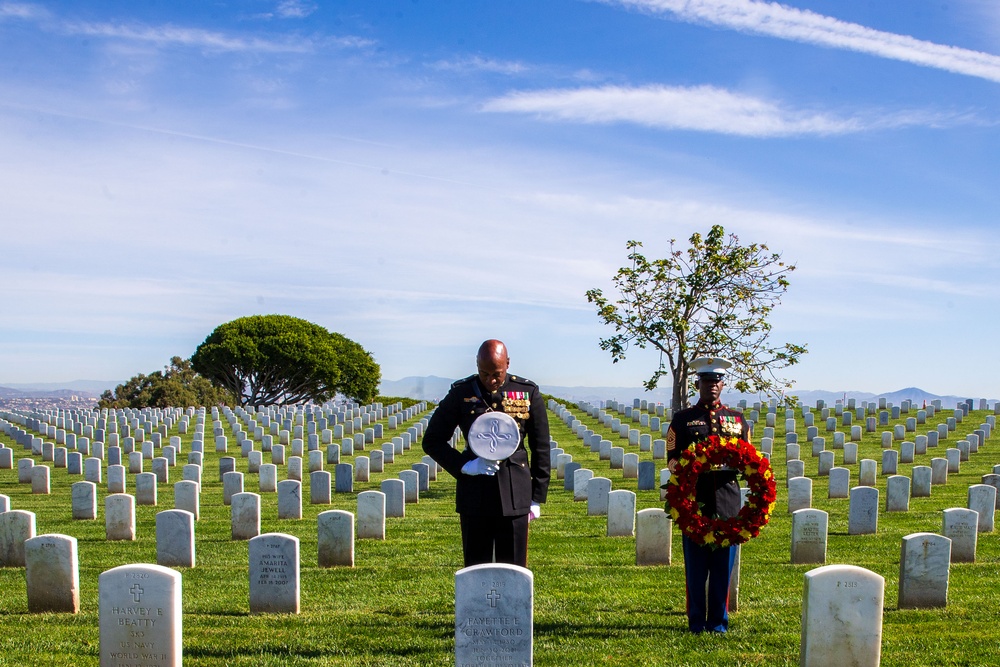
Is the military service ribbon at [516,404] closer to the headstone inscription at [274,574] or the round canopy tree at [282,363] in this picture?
the headstone inscription at [274,574]

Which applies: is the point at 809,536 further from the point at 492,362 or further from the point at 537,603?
the point at 492,362

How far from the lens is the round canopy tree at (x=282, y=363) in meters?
61.0

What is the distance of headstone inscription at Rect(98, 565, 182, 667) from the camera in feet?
21.6

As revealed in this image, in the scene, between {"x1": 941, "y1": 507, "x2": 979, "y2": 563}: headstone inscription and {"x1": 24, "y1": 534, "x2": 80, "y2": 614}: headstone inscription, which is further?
{"x1": 941, "y1": 507, "x2": 979, "y2": 563}: headstone inscription

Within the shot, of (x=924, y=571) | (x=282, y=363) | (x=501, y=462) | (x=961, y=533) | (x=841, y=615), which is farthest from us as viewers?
(x=282, y=363)

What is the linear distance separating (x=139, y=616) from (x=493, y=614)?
244 cm

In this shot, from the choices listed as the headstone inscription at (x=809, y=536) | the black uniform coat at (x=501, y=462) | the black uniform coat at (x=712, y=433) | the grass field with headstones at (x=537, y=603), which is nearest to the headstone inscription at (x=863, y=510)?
the grass field with headstones at (x=537, y=603)

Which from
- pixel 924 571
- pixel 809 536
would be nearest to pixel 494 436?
pixel 924 571

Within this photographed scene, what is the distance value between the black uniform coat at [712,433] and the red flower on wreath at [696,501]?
0.27ft

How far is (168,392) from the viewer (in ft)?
170

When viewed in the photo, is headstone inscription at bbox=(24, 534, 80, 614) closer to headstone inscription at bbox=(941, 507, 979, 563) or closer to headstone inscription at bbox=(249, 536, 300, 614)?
headstone inscription at bbox=(249, 536, 300, 614)

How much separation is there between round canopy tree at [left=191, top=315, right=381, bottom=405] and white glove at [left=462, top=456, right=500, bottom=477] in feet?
182

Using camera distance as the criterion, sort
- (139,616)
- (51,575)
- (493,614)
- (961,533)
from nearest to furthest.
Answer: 1. (493,614)
2. (139,616)
3. (51,575)
4. (961,533)

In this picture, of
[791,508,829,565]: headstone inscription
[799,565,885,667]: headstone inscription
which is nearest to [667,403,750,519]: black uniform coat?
[799,565,885,667]: headstone inscription
